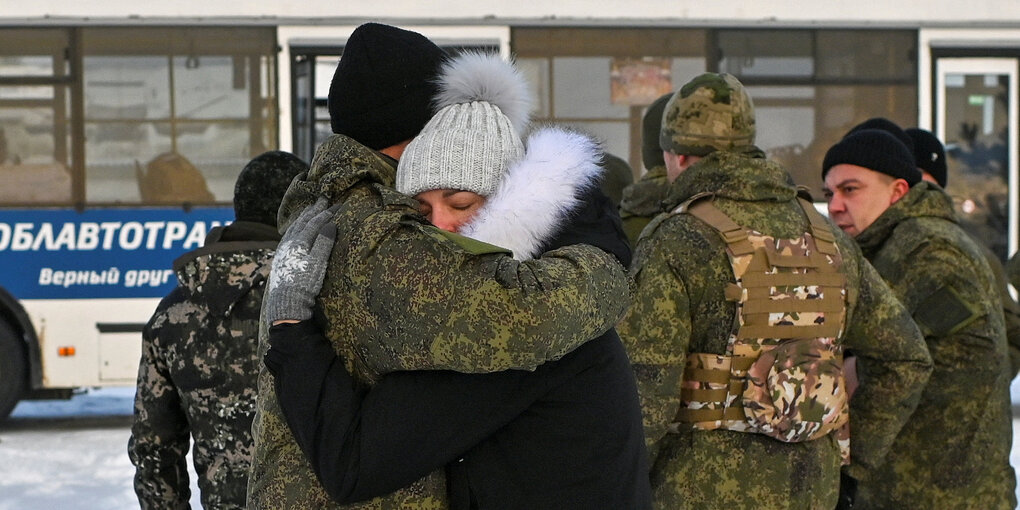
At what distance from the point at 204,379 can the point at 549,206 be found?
171cm

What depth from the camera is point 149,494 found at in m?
3.35

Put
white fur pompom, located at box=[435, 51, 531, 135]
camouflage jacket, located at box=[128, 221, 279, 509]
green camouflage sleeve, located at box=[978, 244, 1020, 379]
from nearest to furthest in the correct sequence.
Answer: white fur pompom, located at box=[435, 51, 531, 135] → camouflage jacket, located at box=[128, 221, 279, 509] → green camouflage sleeve, located at box=[978, 244, 1020, 379]

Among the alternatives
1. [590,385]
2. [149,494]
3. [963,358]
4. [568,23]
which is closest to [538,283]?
[590,385]

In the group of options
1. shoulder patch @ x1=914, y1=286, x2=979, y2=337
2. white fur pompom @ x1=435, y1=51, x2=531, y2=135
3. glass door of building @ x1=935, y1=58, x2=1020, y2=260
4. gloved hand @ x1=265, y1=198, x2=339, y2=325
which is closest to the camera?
gloved hand @ x1=265, y1=198, x2=339, y2=325

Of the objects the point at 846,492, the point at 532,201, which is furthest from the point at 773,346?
the point at 532,201

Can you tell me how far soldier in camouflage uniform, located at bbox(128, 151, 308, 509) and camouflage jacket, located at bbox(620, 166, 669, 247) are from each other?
1.52 meters

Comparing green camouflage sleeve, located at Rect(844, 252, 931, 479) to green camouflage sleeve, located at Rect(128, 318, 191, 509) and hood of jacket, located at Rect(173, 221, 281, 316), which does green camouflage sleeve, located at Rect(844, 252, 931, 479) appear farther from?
green camouflage sleeve, located at Rect(128, 318, 191, 509)

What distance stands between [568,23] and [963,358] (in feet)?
17.1

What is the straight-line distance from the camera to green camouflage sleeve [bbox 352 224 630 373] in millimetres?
1766

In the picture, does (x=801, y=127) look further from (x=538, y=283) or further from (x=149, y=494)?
(x=538, y=283)

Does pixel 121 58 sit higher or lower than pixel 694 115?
higher

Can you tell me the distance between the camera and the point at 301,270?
1882 mm

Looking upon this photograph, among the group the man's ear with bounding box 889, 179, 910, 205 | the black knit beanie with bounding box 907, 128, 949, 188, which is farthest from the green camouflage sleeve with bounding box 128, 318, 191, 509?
the black knit beanie with bounding box 907, 128, 949, 188

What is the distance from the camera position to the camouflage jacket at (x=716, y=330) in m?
3.05
